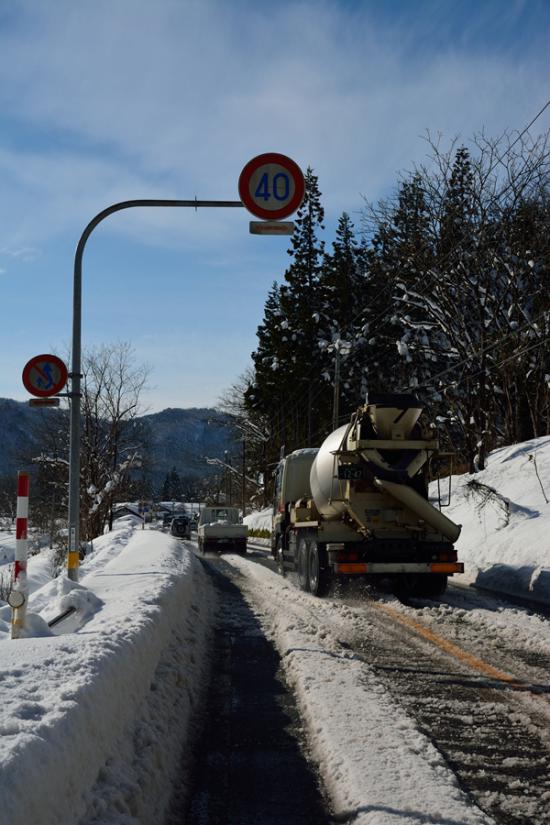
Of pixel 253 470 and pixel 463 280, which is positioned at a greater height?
pixel 463 280

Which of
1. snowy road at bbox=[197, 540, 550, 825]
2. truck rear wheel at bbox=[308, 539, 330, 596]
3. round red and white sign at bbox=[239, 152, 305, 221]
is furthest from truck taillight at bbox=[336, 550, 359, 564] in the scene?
round red and white sign at bbox=[239, 152, 305, 221]

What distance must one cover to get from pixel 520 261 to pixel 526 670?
25.6m

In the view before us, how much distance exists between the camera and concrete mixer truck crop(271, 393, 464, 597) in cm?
1258

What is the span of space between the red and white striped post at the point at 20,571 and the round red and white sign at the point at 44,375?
4.13 metres

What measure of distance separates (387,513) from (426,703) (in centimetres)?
714

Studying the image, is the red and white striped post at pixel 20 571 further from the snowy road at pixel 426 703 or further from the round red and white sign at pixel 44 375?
the round red and white sign at pixel 44 375

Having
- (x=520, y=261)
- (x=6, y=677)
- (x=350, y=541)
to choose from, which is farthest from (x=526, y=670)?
(x=520, y=261)

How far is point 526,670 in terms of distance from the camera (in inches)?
274

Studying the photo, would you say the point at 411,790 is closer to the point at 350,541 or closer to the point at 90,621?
the point at 90,621

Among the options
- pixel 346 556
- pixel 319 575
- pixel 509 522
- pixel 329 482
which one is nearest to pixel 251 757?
pixel 346 556

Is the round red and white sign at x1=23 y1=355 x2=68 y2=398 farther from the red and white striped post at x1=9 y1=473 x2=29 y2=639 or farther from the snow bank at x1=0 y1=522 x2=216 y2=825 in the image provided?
the red and white striped post at x1=9 y1=473 x2=29 y2=639

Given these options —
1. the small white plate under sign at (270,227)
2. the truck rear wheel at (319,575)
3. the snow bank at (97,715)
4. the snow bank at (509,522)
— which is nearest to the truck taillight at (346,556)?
the truck rear wheel at (319,575)

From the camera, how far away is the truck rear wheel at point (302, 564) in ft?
46.5

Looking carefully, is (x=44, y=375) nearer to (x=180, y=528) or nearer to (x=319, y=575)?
(x=319, y=575)
